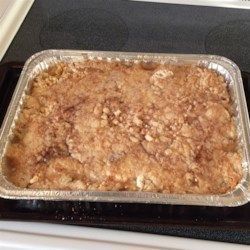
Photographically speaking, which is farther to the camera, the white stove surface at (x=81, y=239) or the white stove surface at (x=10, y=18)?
the white stove surface at (x=10, y=18)

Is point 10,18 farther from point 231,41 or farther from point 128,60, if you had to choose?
point 231,41

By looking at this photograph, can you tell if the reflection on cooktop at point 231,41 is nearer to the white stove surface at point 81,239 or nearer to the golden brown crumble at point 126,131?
the golden brown crumble at point 126,131

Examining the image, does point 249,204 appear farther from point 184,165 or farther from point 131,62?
point 131,62

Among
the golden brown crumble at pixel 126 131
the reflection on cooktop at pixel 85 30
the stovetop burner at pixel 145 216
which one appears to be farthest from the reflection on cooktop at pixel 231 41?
the stovetop burner at pixel 145 216

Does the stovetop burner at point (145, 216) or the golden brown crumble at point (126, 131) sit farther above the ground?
the golden brown crumble at point (126, 131)

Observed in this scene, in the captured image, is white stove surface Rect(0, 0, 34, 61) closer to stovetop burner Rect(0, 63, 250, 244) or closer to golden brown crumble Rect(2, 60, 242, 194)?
golden brown crumble Rect(2, 60, 242, 194)

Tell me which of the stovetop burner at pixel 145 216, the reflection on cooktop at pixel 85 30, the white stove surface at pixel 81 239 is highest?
the reflection on cooktop at pixel 85 30

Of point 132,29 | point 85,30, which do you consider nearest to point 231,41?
point 132,29
